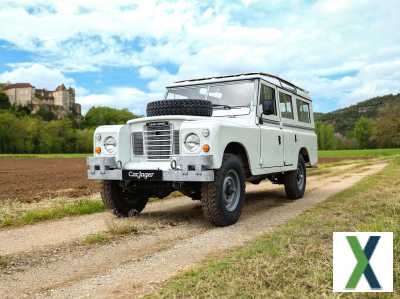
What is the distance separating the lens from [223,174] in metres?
6.55

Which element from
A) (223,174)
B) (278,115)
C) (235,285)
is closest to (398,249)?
(235,285)

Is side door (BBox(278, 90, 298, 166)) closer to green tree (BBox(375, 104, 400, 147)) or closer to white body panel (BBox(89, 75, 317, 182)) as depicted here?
white body panel (BBox(89, 75, 317, 182))

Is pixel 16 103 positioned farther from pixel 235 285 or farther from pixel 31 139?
pixel 235 285

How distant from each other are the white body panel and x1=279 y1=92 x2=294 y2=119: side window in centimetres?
12

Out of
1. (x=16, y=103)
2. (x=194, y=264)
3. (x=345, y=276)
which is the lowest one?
(x=194, y=264)

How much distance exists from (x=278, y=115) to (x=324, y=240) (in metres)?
4.38

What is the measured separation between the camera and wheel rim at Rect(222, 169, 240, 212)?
269 inches

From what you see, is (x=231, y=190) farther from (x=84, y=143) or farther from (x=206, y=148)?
(x=84, y=143)

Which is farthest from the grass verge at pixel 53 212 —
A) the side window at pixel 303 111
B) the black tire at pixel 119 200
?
the side window at pixel 303 111

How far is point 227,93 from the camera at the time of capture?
27.1 ft

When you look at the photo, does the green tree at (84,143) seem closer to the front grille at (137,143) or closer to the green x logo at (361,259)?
the front grille at (137,143)

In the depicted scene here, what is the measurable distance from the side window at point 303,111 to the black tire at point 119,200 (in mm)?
4607

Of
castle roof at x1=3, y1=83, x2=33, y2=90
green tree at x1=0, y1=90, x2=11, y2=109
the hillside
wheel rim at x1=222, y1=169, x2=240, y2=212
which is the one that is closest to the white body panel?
wheel rim at x1=222, y1=169, x2=240, y2=212

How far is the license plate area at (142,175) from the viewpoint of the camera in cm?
661
